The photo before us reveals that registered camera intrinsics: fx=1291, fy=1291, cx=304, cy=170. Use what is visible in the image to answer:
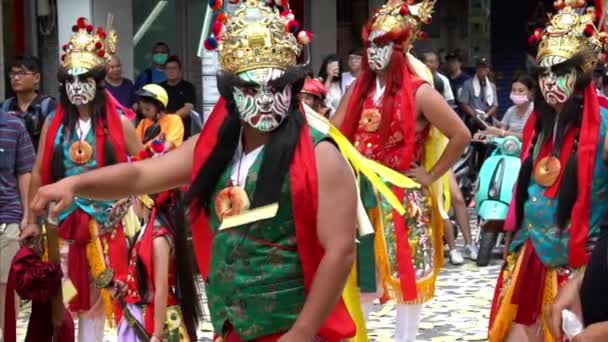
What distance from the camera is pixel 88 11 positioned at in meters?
13.9

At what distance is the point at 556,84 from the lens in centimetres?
579

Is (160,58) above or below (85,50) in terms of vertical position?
below

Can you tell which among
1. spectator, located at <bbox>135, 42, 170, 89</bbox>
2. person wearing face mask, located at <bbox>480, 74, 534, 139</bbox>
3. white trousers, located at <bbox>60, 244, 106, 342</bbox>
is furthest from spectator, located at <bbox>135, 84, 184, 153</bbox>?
spectator, located at <bbox>135, 42, 170, 89</bbox>

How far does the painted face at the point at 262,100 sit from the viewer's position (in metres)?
3.96

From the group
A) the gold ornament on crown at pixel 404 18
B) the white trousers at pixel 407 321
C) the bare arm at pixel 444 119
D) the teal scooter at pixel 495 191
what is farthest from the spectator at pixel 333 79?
the white trousers at pixel 407 321

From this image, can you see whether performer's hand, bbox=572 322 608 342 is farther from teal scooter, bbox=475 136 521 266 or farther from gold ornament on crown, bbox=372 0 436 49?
teal scooter, bbox=475 136 521 266

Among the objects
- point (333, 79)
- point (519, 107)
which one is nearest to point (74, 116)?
point (519, 107)

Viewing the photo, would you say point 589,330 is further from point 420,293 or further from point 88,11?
point 88,11

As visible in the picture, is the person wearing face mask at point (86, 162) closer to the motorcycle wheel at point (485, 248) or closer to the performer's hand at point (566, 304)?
the performer's hand at point (566, 304)

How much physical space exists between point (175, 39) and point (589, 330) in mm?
13278

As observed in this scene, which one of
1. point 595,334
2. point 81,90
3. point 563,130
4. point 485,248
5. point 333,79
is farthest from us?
point 333,79

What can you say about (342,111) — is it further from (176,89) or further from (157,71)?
(157,71)

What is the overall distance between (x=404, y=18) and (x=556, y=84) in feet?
5.94

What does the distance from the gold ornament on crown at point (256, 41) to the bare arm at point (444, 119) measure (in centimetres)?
298
